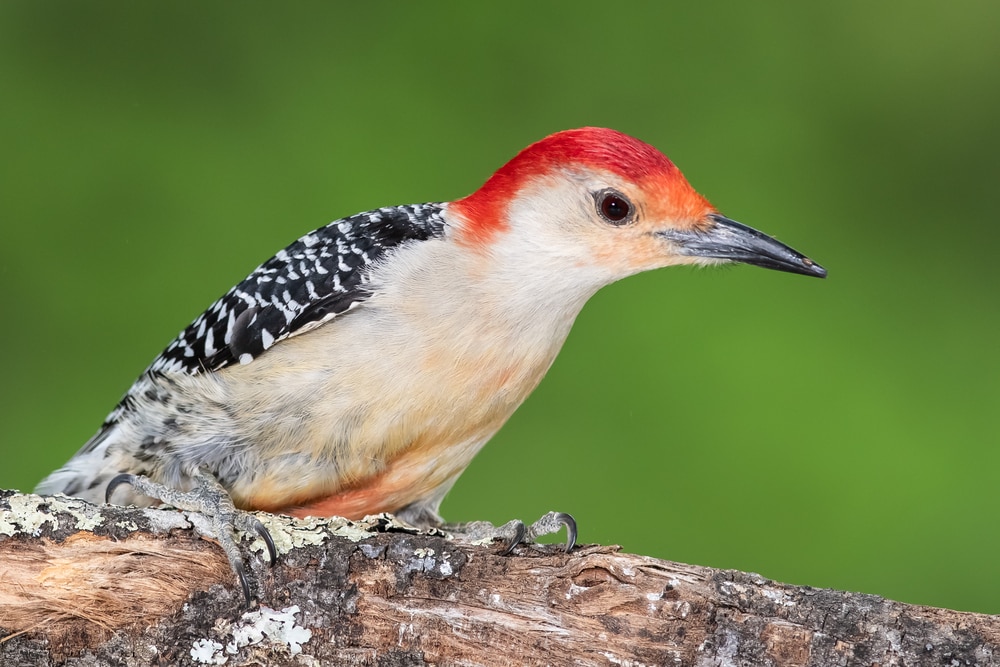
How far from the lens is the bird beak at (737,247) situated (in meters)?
2.44

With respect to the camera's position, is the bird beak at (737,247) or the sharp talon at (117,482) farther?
the sharp talon at (117,482)

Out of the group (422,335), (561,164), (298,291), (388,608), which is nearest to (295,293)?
(298,291)

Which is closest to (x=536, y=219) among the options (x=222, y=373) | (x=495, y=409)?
(x=495, y=409)

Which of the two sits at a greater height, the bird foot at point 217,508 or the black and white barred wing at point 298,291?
the black and white barred wing at point 298,291

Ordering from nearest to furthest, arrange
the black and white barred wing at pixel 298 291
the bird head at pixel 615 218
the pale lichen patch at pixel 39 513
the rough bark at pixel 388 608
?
the rough bark at pixel 388 608 → the pale lichen patch at pixel 39 513 → the bird head at pixel 615 218 → the black and white barred wing at pixel 298 291

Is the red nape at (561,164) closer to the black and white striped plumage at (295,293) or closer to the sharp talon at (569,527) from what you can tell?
the black and white striped plumage at (295,293)

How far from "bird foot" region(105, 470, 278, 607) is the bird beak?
3.91 feet

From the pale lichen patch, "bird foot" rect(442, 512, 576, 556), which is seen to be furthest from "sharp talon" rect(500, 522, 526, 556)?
the pale lichen patch

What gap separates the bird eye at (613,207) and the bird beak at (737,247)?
0.10 m

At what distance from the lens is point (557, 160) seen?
2.50m

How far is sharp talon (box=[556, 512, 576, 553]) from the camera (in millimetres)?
2291

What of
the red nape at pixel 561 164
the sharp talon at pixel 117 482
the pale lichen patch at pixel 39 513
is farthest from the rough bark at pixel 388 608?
the red nape at pixel 561 164

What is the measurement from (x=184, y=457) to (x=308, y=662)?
719 millimetres

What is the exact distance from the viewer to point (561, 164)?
2.49 metres
